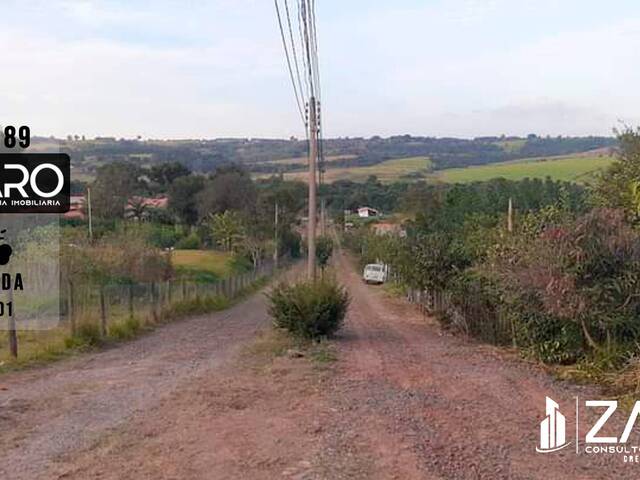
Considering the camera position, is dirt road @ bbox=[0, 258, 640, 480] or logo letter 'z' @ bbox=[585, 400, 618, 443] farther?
logo letter 'z' @ bbox=[585, 400, 618, 443]

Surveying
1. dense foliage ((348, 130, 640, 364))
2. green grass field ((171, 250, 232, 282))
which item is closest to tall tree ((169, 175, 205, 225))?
green grass field ((171, 250, 232, 282))

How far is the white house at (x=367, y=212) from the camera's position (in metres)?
104

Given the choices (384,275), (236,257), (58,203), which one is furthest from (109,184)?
(58,203)

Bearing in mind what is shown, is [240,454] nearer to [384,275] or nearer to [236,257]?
[384,275]

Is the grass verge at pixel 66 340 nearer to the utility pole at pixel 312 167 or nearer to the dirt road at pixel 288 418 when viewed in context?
the dirt road at pixel 288 418

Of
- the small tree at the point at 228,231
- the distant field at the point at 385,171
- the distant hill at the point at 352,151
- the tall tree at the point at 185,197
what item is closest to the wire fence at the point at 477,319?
the small tree at the point at 228,231

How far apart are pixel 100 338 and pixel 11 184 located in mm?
4144

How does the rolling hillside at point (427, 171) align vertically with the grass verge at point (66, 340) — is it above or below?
above

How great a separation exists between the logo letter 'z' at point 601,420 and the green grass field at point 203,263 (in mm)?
34126

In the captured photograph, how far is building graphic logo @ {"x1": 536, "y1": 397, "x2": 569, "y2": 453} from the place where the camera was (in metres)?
7.80

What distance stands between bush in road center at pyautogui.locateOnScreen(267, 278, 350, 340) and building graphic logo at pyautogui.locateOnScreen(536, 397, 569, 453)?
836cm

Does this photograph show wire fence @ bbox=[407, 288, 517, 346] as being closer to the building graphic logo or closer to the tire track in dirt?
the tire track in dirt

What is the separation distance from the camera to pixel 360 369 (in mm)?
13344
